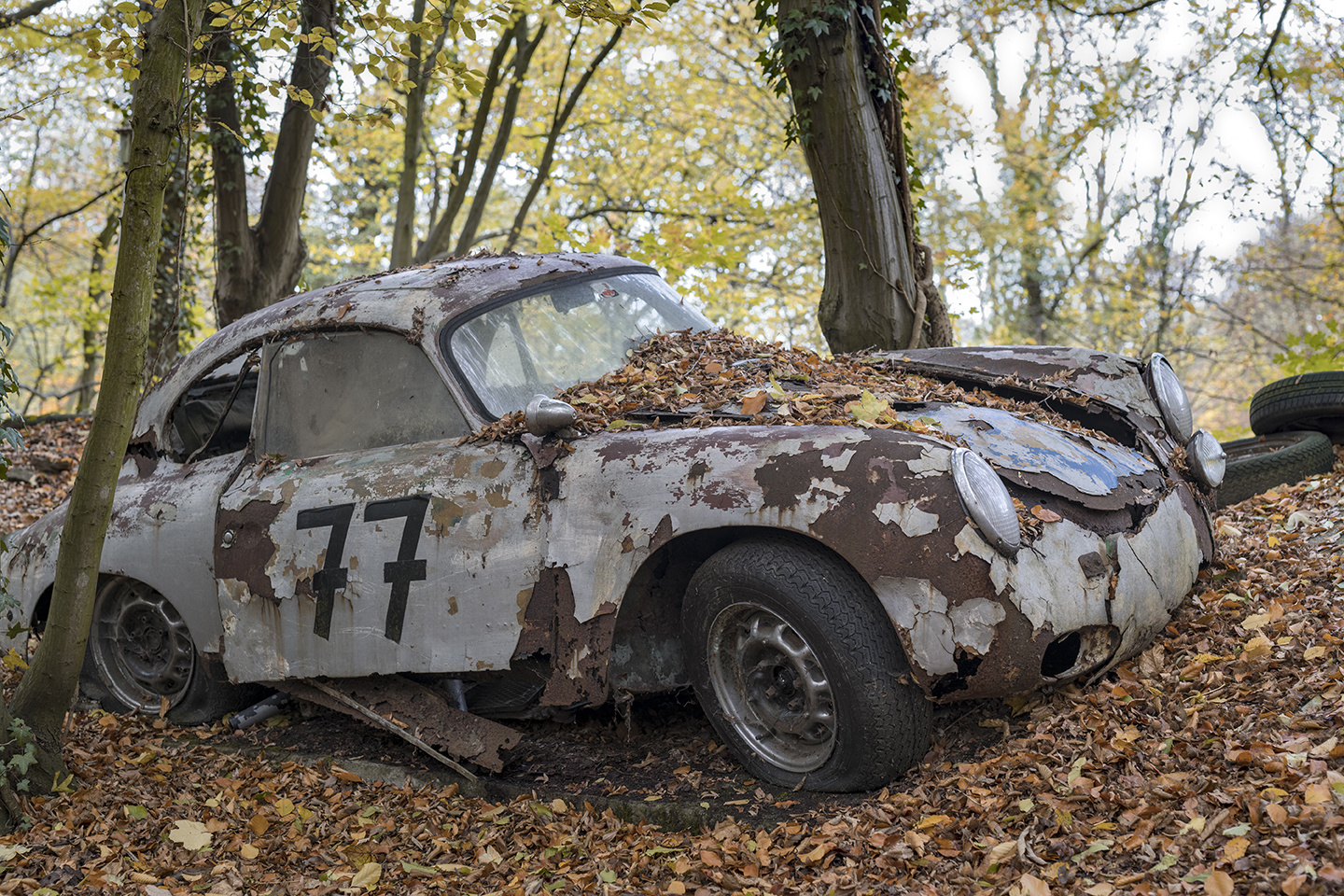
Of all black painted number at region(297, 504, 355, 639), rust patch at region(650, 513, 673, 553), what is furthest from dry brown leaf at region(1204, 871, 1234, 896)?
black painted number at region(297, 504, 355, 639)

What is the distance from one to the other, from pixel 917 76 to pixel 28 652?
12.3 m

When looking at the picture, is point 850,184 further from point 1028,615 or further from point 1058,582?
point 1028,615

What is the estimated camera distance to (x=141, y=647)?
478 cm

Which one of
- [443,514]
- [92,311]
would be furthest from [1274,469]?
[92,311]

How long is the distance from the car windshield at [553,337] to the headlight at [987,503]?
169 centimetres

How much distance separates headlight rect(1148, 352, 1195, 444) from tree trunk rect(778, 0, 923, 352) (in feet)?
6.78

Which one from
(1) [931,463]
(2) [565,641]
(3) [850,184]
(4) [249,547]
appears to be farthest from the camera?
(3) [850,184]

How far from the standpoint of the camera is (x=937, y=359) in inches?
180

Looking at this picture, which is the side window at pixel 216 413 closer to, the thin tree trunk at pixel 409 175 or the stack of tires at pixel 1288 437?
the stack of tires at pixel 1288 437

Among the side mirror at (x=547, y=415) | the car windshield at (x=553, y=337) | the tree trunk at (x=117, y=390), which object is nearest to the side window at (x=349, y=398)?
the car windshield at (x=553, y=337)

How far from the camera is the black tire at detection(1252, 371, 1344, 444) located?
574cm

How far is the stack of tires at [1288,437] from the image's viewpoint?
5.45 meters

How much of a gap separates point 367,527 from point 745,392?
60.3 inches

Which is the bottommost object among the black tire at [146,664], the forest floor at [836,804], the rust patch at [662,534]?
the forest floor at [836,804]
